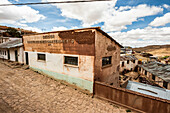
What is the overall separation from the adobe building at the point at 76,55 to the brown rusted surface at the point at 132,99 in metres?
0.96

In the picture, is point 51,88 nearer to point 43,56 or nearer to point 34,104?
point 34,104

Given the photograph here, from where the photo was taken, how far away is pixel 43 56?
944cm

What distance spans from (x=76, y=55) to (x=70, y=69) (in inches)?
58.0

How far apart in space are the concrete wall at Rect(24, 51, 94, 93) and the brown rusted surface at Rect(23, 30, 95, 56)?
0.54m

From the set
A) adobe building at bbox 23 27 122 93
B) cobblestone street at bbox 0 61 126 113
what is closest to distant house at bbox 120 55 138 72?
adobe building at bbox 23 27 122 93

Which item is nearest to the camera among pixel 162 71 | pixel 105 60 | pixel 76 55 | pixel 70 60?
pixel 76 55

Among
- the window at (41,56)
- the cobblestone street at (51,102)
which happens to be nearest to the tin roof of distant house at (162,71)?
the cobblestone street at (51,102)

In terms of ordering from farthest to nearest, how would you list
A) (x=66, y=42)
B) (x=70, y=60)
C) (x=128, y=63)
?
(x=128, y=63), (x=70, y=60), (x=66, y=42)

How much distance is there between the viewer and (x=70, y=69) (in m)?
7.28

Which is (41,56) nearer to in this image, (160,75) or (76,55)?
(76,55)

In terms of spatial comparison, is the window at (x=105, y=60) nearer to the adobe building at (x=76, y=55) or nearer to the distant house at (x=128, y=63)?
the adobe building at (x=76, y=55)

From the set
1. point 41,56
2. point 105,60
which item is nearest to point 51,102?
point 105,60

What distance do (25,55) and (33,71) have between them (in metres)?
3.18

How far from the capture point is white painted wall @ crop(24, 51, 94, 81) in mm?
6309
